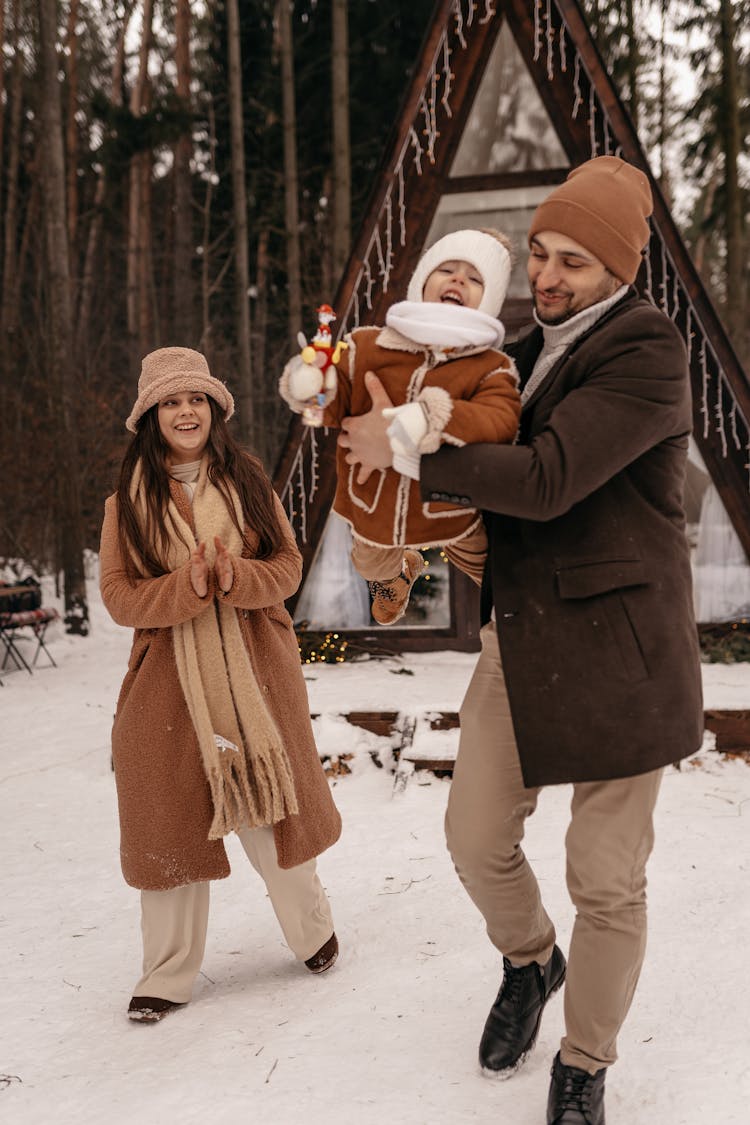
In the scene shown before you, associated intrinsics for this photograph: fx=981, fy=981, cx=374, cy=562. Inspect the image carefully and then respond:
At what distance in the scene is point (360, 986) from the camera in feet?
10.6

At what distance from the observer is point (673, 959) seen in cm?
335

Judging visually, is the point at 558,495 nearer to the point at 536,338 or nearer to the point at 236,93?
the point at 536,338

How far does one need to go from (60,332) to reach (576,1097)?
1048 cm

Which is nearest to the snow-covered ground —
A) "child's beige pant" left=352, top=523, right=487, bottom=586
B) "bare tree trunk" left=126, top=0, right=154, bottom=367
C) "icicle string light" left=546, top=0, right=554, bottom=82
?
"child's beige pant" left=352, top=523, right=487, bottom=586

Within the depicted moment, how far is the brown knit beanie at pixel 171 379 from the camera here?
3.11 meters

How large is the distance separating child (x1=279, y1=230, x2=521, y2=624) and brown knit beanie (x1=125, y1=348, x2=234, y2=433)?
825mm

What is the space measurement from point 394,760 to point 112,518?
308 centimetres


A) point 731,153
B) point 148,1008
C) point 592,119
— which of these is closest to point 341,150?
point 731,153

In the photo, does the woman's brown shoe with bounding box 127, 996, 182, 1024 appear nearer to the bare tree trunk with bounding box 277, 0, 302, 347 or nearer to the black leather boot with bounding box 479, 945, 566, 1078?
the black leather boot with bounding box 479, 945, 566, 1078

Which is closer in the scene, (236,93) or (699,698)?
(699,698)

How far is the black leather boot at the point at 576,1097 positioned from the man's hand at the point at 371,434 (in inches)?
58.9

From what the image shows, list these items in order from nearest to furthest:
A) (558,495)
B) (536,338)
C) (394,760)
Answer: (558,495)
(536,338)
(394,760)

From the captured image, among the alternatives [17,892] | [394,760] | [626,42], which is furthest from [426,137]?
[626,42]

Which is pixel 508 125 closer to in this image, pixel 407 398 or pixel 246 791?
pixel 407 398
